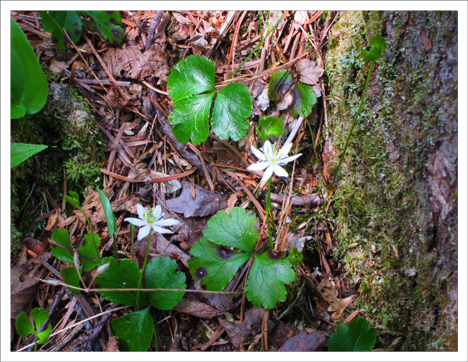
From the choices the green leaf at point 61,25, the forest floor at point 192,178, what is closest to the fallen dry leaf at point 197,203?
the forest floor at point 192,178

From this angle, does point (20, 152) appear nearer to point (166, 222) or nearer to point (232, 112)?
point (166, 222)

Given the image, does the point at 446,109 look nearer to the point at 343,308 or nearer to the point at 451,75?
the point at 451,75

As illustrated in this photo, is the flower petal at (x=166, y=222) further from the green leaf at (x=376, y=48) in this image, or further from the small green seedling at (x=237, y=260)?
the green leaf at (x=376, y=48)

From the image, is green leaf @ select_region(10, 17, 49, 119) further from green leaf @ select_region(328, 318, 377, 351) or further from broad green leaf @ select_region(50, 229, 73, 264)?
green leaf @ select_region(328, 318, 377, 351)

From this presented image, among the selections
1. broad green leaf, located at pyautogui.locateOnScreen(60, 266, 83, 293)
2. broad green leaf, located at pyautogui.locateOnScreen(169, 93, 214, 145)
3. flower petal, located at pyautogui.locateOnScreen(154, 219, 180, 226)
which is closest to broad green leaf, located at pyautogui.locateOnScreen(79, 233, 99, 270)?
broad green leaf, located at pyautogui.locateOnScreen(60, 266, 83, 293)

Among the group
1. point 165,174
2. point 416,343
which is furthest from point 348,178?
point 165,174
